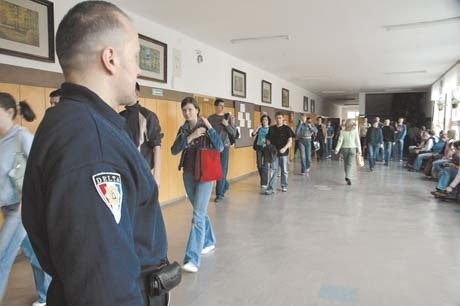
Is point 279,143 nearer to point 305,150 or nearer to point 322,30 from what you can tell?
point 322,30

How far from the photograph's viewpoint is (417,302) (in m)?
2.72

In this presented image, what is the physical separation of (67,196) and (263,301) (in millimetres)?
2265

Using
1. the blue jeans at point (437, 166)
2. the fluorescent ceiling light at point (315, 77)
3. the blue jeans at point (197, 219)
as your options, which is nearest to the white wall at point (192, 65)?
the blue jeans at point (197, 219)

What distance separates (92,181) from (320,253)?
3.37 m

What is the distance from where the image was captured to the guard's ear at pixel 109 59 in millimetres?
908

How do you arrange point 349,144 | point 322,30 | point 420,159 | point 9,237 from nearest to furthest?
point 9,237, point 322,30, point 349,144, point 420,159

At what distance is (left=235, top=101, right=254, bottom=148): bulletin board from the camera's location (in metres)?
8.83

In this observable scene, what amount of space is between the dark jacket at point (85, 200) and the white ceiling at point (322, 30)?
4443 mm

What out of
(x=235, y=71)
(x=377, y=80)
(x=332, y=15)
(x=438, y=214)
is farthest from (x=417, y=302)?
(x=377, y=80)

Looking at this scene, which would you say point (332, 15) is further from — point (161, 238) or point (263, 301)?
point (161, 238)

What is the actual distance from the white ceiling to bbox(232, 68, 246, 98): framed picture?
1.32 ft

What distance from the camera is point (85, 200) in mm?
778

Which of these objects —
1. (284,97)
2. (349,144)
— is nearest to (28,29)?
(349,144)

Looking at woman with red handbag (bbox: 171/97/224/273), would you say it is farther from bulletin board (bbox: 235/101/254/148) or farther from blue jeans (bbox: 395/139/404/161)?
blue jeans (bbox: 395/139/404/161)
